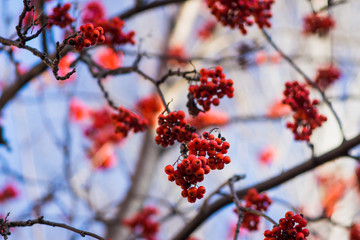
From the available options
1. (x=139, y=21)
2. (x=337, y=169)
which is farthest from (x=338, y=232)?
(x=139, y=21)

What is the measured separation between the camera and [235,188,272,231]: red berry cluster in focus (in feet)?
8.14

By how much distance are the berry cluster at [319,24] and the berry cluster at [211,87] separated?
2561 mm

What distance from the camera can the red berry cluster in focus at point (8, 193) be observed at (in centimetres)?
612

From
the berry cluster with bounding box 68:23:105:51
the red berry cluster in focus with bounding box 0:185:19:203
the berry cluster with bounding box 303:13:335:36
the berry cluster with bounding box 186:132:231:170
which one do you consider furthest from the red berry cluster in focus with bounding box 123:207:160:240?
the red berry cluster in focus with bounding box 0:185:19:203

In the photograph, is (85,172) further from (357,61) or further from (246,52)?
(357,61)

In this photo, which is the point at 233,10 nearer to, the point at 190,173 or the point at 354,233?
the point at 190,173

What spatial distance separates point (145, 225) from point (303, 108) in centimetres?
213

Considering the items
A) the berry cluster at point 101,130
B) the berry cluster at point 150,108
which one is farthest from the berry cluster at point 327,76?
the berry cluster at point 101,130

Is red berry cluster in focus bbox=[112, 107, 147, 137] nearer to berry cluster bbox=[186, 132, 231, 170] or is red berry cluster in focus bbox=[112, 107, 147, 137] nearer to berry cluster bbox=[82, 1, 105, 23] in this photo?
berry cluster bbox=[186, 132, 231, 170]

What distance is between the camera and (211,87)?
206 centimetres

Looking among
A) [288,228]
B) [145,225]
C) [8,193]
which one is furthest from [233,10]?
[8,193]

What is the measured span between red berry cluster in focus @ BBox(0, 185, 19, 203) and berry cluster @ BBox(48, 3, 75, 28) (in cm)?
454

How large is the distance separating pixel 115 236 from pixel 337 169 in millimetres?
3434

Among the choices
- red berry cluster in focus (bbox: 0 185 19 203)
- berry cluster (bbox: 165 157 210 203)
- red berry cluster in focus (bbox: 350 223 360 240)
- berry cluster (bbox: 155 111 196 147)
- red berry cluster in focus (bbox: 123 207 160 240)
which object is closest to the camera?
berry cluster (bbox: 165 157 210 203)
